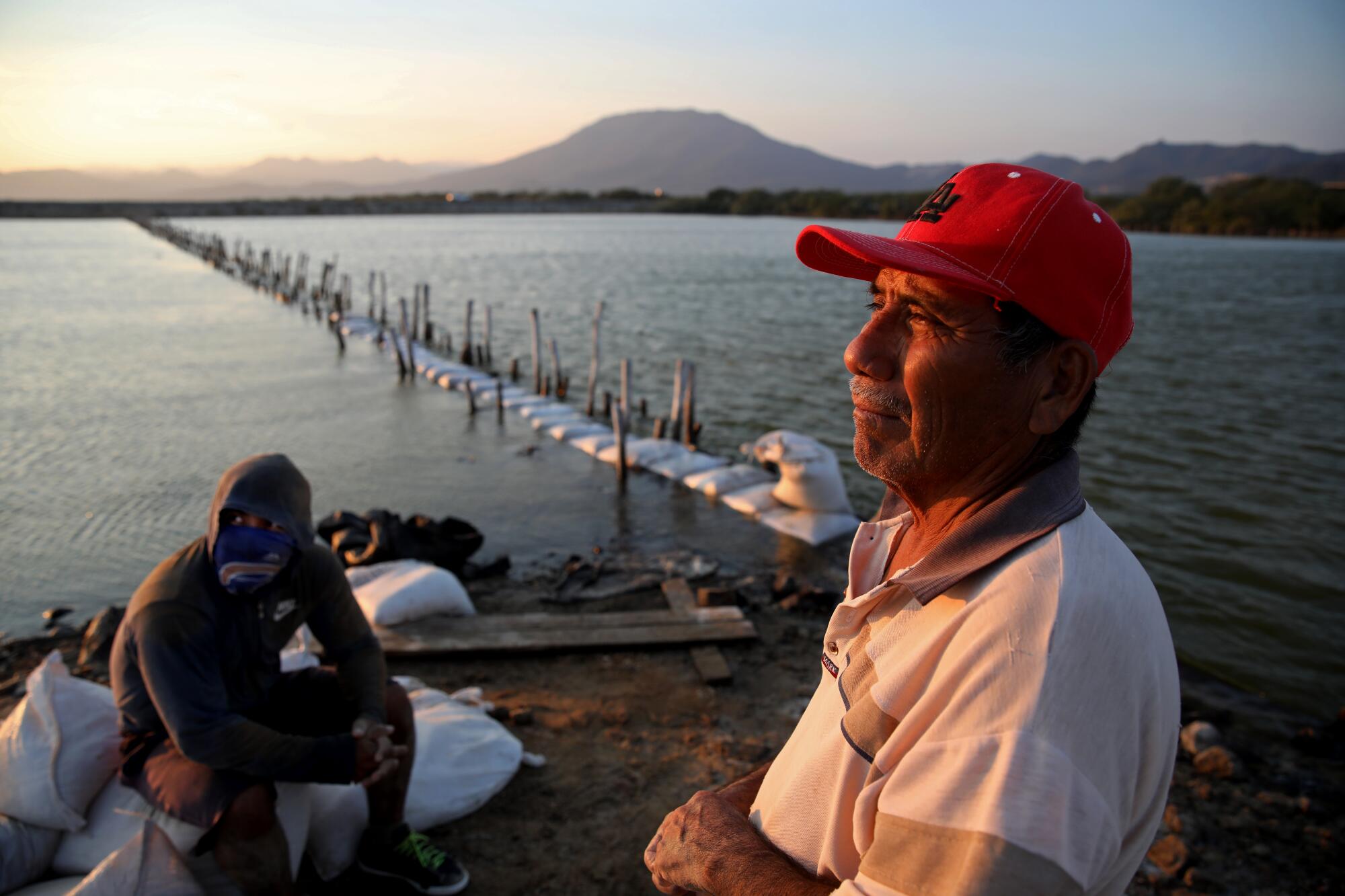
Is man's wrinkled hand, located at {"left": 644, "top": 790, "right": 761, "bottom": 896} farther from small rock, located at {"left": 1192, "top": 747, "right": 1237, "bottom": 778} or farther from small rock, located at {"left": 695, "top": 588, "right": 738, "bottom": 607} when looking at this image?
small rock, located at {"left": 695, "top": 588, "right": 738, "bottom": 607}

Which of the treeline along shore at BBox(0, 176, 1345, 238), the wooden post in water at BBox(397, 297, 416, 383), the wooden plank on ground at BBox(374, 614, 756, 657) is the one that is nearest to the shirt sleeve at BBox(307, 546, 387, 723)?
the wooden plank on ground at BBox(374, 614, 756, 657)

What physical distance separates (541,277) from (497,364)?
2075 centimetres

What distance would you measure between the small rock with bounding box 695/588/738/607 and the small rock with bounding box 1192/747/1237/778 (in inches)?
119

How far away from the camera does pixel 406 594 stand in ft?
18.5

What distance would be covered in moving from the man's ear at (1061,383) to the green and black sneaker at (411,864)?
312 cm

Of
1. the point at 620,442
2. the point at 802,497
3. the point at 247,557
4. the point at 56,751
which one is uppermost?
the point at 247,557

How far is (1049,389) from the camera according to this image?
47.8 inches

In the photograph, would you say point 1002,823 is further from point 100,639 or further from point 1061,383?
point 100,639

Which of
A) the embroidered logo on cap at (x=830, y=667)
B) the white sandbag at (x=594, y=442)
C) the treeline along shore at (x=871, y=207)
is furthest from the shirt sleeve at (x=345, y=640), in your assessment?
the treeline along shore at (x=871, y=207)

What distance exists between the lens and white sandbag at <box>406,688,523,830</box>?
3711 mm

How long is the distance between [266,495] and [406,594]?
2.86m

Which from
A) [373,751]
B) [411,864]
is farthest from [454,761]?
[373,751]

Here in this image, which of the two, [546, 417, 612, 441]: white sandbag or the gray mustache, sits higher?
the gray mustache

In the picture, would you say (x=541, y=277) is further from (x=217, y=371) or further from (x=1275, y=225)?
(x=1275, y=225)
